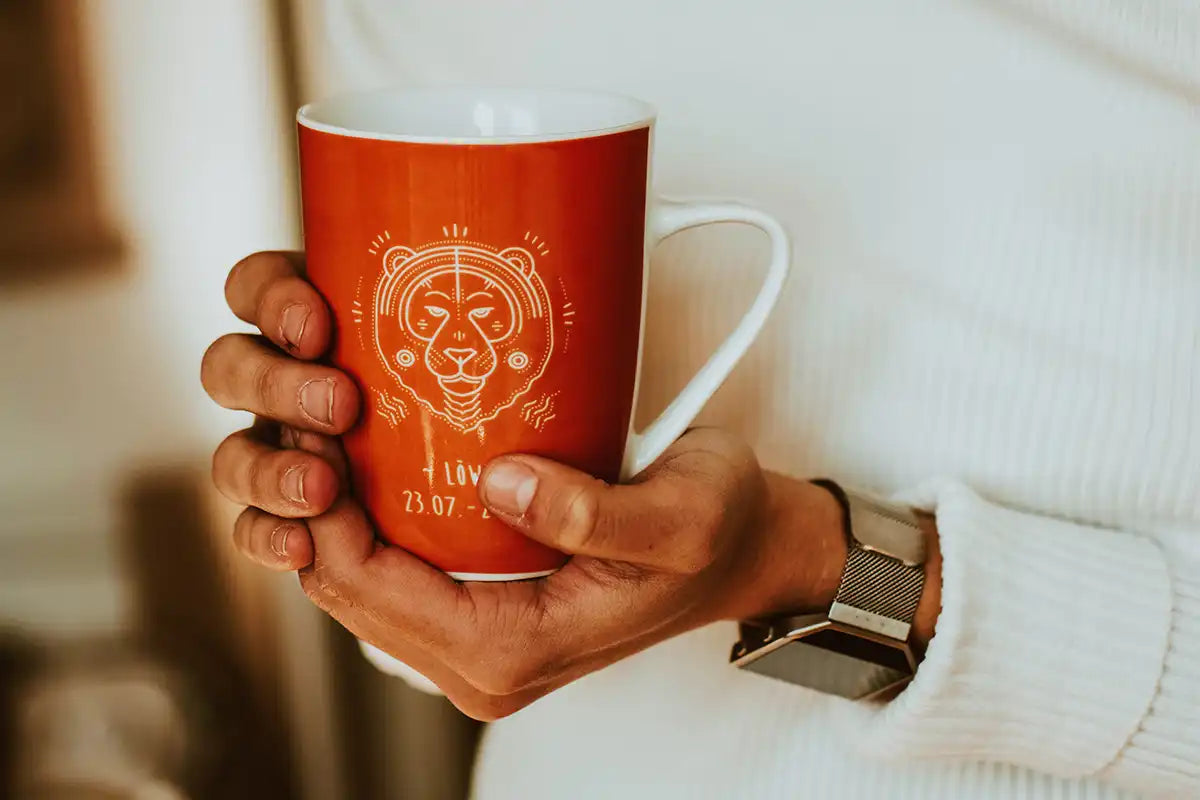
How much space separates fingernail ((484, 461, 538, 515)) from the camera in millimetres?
478

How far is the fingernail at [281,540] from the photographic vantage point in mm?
556

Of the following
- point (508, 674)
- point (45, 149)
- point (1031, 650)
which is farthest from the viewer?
point (45, 149)

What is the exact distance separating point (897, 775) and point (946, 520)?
198 mm

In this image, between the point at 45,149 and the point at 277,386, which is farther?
the point at 45,149

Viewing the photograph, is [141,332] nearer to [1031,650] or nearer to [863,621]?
[863,621]

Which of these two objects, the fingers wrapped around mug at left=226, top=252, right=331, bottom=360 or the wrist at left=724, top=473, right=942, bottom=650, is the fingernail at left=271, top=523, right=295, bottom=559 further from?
the wrist at left=724, top=473, right=942, bottom=650

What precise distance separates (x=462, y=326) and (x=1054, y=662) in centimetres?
45

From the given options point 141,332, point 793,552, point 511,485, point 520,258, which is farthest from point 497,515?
point 141,332

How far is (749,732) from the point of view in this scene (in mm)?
767

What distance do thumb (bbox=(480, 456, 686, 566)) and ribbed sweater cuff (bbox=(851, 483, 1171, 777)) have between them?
0.75 ft

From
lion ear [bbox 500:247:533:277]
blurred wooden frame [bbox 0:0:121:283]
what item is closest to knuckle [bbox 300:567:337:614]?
lion ear [bbox 500:247:533:277]

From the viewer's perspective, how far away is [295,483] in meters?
0.53

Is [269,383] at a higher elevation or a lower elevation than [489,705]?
higher

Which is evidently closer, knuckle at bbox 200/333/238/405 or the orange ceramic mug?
the orange ceramic mug
